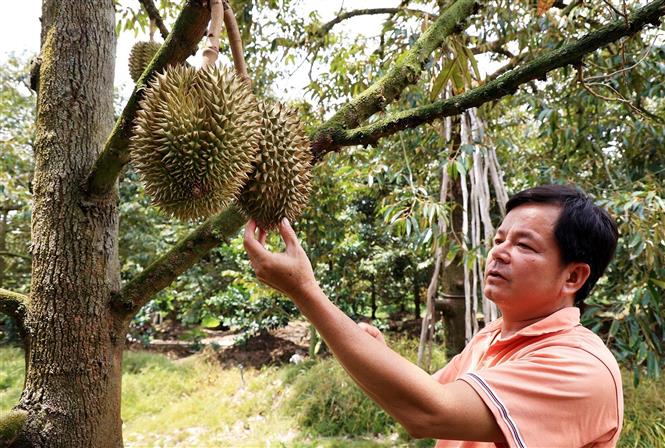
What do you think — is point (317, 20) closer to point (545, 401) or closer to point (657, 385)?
point (545, 401)

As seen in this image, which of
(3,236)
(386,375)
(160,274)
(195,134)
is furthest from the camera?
(3,236)

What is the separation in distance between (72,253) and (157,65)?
540 millimetres

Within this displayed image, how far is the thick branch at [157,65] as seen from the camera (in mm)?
880

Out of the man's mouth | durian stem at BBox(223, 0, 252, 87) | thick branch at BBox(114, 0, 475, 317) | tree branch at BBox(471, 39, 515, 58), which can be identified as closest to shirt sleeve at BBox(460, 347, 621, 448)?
the man's mouth

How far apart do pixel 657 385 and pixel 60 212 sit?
4737 mm

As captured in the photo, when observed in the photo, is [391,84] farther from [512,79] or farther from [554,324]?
[554,324]

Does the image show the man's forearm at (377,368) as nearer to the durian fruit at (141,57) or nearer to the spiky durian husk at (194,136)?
the spiky durian husk at (194,136)

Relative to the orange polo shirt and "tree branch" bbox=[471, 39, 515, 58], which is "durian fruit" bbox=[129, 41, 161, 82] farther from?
"tree branch" bbox=[471, 39, 515, 58]

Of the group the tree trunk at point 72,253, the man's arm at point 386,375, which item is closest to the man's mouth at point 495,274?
the man's arm at point 386,375

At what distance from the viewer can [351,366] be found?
0.82 meters

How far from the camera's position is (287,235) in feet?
3.01

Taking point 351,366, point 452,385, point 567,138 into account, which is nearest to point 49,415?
point 351,366

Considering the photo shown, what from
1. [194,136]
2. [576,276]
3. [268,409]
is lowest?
[268,409]

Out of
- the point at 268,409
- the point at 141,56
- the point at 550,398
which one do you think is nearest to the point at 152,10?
the point at 141,56
